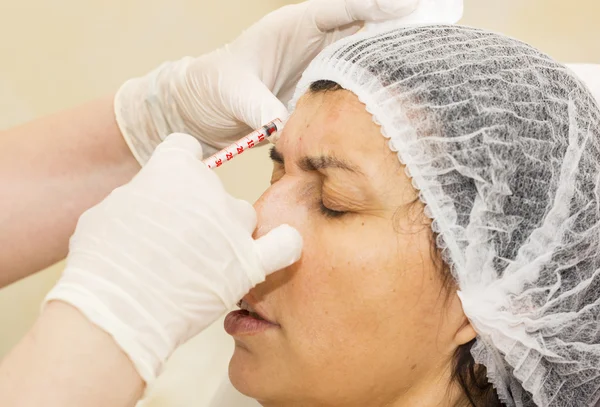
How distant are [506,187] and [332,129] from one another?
0.34m

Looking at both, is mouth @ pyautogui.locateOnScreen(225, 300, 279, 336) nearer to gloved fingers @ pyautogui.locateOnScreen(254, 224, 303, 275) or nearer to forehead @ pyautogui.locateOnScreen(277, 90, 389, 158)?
gloved fingers @ pyautogui.locateOnScreen(254, 224, 303, 275)

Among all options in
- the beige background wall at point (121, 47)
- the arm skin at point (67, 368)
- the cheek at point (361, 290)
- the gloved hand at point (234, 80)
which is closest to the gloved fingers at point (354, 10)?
the gloved hand at point (234, 80)

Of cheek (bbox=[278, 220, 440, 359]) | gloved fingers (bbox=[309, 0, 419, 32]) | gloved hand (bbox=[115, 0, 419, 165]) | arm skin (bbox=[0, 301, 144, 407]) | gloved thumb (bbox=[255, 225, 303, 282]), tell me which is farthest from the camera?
gloved hand (bbox=[115, 0, 419, 165])

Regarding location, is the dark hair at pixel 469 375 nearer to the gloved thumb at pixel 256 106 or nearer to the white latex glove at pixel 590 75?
the gloved thumb at pixel 256 106

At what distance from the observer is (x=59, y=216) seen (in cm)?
163

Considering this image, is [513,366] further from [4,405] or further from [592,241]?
[4,405]

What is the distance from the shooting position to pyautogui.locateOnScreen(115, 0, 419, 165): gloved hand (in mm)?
1496

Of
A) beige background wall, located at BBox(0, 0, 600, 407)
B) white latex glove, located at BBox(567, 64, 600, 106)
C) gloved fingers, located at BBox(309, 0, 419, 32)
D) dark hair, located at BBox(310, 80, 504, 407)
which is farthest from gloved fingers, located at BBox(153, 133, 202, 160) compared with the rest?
beige background wall, located at BBox(0, 0, 600, 407)

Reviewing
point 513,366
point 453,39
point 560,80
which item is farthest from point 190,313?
point 560,80

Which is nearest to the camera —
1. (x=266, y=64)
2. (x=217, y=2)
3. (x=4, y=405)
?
(x=4, y=405)

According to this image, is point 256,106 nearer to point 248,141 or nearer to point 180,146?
point 248,141

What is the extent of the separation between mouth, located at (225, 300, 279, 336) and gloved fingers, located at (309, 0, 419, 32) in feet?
2.45

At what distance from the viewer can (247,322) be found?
4.02 ft

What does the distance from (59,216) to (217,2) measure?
3.93ft
